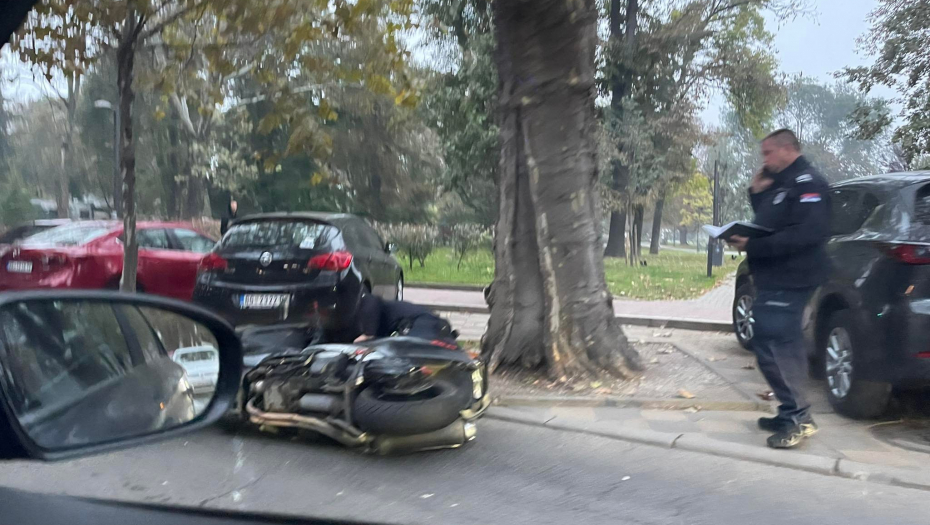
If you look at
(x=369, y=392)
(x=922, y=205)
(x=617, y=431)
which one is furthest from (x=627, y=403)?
(x=922, y=205)

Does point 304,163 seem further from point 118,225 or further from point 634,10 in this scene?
point 634,10

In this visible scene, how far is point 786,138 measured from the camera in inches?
196

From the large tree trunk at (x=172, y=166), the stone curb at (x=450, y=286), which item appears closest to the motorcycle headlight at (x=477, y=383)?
the stone curb at (x=450, y=286)

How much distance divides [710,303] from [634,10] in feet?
39.0

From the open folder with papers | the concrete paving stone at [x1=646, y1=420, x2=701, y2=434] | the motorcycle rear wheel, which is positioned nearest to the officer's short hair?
the open folder with papers

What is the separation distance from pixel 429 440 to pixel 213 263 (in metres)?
4.44

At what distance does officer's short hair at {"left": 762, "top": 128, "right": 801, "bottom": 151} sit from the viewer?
492cm

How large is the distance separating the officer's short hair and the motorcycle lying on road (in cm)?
260

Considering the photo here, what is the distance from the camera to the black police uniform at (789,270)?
15.5 ft

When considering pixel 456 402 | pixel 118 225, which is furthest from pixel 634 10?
pixel 456 402

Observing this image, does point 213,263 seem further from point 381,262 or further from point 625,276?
point 625,276

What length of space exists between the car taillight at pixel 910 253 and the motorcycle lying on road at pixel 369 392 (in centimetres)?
298

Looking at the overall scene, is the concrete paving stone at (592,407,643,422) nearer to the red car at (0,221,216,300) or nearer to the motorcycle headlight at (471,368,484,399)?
the motorcycle headlight at (471,368,484,399)

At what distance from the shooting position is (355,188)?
22125 mm
